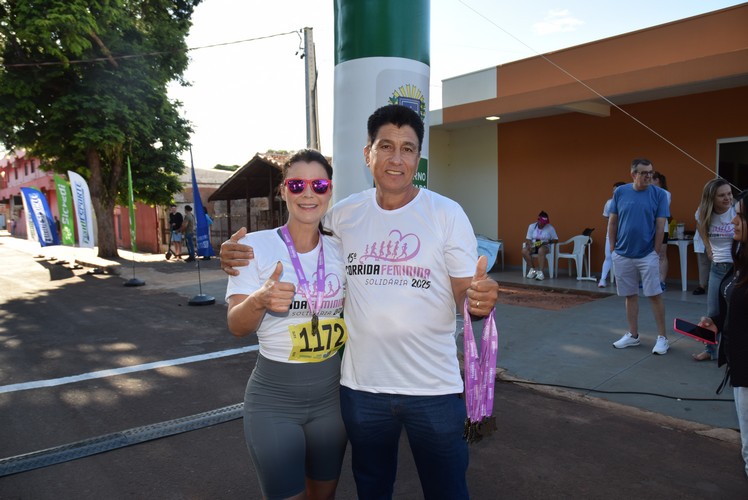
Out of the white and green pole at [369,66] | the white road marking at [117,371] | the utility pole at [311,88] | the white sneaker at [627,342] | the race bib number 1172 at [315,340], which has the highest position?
the utility pole at [311,88]

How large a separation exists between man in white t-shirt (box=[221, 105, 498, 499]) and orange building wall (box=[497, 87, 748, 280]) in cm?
964

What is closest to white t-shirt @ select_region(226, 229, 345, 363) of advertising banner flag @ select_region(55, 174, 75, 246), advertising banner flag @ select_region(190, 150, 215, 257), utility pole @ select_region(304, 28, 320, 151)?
advertising banner flag @ select_region(190, 150, 215, 257)

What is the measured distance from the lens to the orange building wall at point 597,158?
32.0ft

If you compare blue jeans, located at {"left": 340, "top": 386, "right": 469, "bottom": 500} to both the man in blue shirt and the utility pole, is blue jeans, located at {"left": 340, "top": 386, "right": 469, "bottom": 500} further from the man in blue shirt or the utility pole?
the utility pole

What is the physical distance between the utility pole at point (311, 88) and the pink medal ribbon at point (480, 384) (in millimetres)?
11380

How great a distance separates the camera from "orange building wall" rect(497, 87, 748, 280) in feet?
32.0

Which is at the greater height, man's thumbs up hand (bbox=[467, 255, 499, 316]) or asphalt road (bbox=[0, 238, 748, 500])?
man's thumbs up hand (bbox=[467, 255, 499, 316])

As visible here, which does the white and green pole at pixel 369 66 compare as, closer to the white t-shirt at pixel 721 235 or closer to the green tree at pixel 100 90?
the white t-shirt at pixel 721 235

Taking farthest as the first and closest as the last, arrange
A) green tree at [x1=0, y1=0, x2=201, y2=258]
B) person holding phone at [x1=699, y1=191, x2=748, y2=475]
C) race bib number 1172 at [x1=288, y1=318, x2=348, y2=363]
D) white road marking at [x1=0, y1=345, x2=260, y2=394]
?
green tree at [x1=0, y1=0, x2=201, y2=258] → white road marking at [x1=0, y1=345, x2=260, y2=394] → person holding phone at [x1=699, y1=191, x2=748, y2=475] → race bib number 1172 at [x1=288, y1=318, x2=348, y2=363]

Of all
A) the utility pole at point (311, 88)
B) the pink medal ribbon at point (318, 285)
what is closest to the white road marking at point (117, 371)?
the pink medal ribbon at point (318, 285)

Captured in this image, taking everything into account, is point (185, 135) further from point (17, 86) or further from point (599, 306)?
point (599, 306)

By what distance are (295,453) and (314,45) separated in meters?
13.2

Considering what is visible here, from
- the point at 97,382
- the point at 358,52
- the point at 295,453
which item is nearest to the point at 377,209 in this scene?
the point at 295,453

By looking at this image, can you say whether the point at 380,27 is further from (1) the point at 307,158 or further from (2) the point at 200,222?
(2) the point at 200,222
